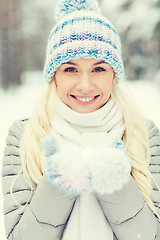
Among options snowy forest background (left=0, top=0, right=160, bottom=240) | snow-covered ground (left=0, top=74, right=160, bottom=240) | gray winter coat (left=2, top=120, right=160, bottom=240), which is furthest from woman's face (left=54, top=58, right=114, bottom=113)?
snowy forest background (left=0, top=0, right=160, bottom=240)

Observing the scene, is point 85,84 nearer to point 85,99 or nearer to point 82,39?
point 85,99

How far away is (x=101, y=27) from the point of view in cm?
141

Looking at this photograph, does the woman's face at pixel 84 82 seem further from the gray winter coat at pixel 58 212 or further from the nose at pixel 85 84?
the gray winter coat at pixel 58 212

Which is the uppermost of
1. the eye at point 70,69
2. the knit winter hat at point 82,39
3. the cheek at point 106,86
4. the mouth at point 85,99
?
the knit winter hat at point 82,39

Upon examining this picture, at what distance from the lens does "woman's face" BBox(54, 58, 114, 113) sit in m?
1.36

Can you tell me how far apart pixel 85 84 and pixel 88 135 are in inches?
9.5

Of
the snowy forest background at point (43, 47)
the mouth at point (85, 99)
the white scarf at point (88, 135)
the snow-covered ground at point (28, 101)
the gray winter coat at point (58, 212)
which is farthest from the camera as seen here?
the snowy forest background at point (43, 47)

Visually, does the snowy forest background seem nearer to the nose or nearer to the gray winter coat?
the gray winter coat

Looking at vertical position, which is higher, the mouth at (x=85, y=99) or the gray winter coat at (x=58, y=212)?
the mouth at (x=85, y=99)

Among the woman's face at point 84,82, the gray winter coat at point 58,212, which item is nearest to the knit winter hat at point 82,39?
the woman's face at point 84,82

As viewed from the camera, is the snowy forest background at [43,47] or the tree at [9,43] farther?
the tree at [9,43]

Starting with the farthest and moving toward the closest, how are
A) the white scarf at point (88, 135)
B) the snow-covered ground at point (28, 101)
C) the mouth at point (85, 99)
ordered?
the snow-covered ground at point (28, 101)
the mouth at point (85, 99)
the white scarf at point (88, 135)

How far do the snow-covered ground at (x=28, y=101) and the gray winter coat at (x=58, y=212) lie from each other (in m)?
2.81

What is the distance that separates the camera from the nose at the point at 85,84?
4.41 feet
